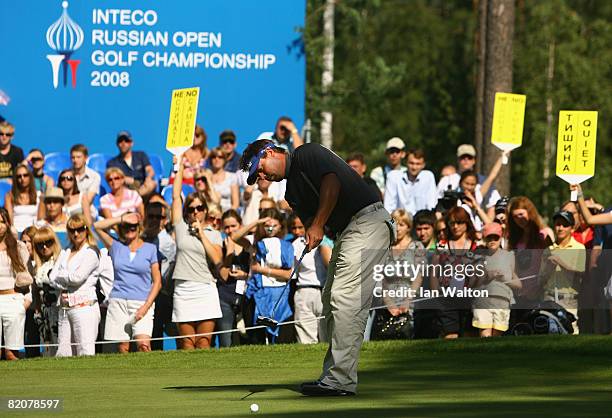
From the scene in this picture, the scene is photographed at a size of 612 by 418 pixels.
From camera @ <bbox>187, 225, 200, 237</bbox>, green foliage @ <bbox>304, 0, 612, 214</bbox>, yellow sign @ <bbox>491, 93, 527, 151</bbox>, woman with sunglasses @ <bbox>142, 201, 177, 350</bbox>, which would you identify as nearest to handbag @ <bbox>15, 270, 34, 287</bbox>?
woman with sunglasses @ <bbox>142, 201, 177, 350</bbox>

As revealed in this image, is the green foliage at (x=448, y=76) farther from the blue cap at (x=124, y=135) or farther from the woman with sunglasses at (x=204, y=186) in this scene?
the woman with sunglasses at (x=204, y=186)

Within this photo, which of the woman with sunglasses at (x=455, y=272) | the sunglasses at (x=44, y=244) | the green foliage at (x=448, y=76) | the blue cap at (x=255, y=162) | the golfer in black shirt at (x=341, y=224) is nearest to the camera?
the golfer in black shirt at (x=341, y=224)

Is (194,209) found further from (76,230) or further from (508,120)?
(508,120)

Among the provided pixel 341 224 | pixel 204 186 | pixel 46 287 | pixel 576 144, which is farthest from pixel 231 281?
pixel 341 224

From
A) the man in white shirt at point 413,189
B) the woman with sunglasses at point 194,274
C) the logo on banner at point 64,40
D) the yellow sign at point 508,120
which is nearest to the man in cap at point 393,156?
the man in white shirt at point 413,189

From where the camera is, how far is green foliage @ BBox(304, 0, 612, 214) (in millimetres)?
42250

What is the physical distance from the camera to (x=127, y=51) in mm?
18234

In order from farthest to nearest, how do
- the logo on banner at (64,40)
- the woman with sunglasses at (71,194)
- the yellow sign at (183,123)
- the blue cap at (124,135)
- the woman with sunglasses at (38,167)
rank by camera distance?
the logo on banner at (64,40) < the blue cap at (124,135) < the woman with sunglasses at (38,167) < the woman with sunglasses at (71,194) < the yellow sign at (183,123)

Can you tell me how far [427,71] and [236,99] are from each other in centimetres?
3254

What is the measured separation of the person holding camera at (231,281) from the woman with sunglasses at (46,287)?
5.55 ft

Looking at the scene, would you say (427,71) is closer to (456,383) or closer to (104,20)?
(104,20)

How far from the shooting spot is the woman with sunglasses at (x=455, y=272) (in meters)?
14.2

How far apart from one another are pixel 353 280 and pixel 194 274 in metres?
5.35

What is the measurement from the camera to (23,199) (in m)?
16.2
